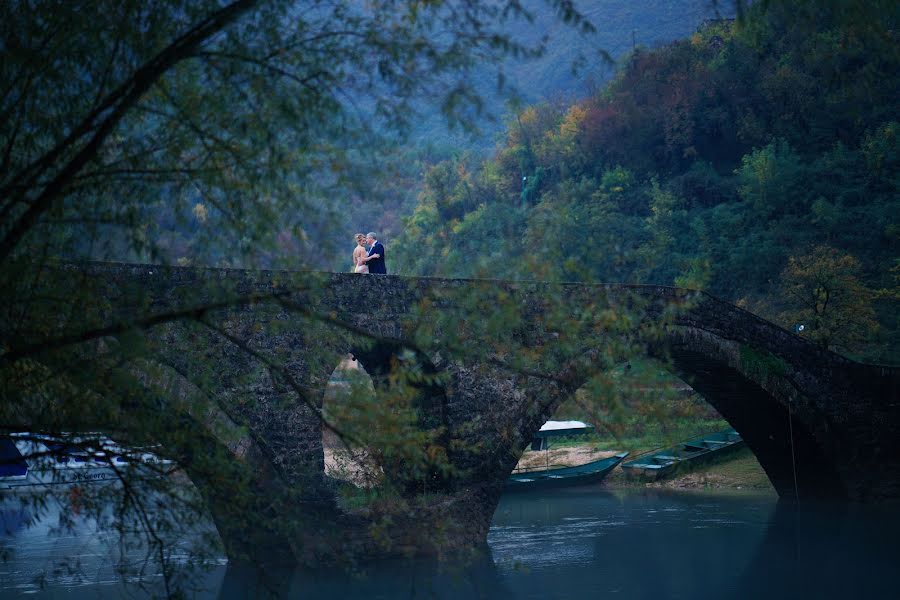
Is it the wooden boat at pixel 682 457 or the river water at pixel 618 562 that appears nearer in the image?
the river water at pixel 618 562

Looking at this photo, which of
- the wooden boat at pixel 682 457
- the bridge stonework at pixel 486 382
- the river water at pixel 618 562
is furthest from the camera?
the wooden boat at pixel 682 457

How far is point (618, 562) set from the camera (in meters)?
11.4

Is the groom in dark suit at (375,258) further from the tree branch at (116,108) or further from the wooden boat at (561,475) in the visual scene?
the tree branch at (116,108)

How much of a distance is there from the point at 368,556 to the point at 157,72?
25.8 ft

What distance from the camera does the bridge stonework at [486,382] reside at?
6.72 metres

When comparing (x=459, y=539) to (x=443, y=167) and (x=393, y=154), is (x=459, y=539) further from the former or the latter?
(x=443, y=167)

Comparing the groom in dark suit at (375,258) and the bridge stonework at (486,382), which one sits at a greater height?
the groom in dark suit at (375,258)

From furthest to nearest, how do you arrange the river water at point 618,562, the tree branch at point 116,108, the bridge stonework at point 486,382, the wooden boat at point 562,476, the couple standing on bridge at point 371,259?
the wooden boat at point 562,476 → the couple standing on bridge at point 371,259 → the river water at point 618,562 → the bridge stonework at point 486,382 → the tree branch at point 116,108

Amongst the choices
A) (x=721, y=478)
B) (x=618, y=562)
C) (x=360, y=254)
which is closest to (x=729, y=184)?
(x=721, y=478)

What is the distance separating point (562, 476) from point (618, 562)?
22.3 feet

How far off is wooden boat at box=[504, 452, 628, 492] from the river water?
1701 millimetres

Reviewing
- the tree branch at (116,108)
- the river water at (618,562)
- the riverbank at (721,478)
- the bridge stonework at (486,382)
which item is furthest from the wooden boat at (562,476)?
the tree branch at (116,108)

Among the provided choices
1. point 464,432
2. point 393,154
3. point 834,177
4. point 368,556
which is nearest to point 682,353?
point 464,432

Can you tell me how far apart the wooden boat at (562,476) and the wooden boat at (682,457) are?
443mm
